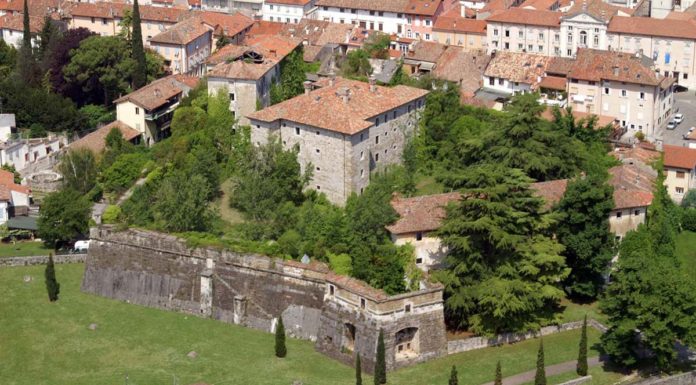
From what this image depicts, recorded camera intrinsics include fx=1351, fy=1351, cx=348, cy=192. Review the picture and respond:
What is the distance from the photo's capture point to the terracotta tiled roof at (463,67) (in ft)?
364

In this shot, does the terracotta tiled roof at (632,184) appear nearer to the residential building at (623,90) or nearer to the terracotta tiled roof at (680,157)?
the terracotta tiled roof at (680,157)

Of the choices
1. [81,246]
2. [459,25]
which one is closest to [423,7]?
[459,25]

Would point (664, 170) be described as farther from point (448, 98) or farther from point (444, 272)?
point (444, 272)

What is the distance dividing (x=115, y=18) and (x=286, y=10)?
17.1m

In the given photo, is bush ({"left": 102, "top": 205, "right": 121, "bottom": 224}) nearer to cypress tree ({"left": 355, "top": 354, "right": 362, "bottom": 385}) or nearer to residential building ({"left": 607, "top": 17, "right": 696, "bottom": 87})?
cypress tree ({"left": 355, "top": 354, "right": 362, "bottom": 385})

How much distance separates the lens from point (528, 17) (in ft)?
398

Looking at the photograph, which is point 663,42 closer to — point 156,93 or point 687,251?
point 687,251

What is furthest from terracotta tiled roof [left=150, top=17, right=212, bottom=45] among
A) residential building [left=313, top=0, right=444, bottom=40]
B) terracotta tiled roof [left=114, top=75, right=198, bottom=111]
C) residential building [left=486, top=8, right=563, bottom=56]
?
residential building [left=486, top=8, right=563, bottom=56]

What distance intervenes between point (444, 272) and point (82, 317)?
72.4ft

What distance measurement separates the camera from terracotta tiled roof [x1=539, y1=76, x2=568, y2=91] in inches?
4272

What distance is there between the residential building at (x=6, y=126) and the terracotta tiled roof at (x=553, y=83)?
1723 inches

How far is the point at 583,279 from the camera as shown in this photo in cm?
7956

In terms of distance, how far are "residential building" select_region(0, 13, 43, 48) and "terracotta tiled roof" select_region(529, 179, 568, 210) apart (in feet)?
216

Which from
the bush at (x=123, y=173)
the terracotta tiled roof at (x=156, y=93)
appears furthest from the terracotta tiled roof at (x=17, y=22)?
the bush at (x=123, y=173)
